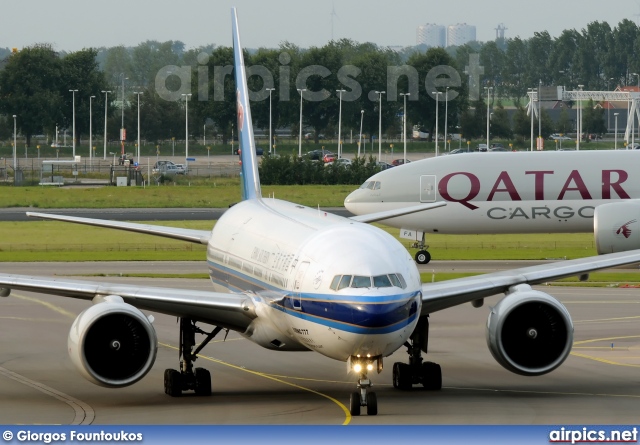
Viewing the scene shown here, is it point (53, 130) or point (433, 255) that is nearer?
point (433, 255)

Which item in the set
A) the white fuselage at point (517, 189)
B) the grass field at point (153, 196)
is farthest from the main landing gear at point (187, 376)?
the grass field at point (153, 196)

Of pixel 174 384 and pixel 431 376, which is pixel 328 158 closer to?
pixel 431 376

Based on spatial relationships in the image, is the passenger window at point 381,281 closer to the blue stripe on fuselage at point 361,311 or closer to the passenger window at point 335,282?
the blue stripe on fuselage at point 361,311

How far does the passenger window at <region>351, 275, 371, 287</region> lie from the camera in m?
22.7

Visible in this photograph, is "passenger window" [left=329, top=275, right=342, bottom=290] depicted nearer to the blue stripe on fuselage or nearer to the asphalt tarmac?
the blue stripe on fuselage

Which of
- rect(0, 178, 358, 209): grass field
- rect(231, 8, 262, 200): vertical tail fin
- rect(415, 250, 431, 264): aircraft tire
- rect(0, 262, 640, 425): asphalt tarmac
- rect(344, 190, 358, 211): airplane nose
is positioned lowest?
rect(0, 178, 358, 209): grass field

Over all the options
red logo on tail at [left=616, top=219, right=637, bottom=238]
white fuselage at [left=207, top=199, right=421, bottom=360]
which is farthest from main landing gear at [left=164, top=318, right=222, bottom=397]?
red logo on tail at [left=616, top=219, right=637, bottom=238]

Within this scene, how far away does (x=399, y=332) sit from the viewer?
22844 millimetres

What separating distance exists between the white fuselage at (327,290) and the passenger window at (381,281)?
49 mm

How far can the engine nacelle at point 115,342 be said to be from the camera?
81.9 feet

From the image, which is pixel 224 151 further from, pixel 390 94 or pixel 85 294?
pixel 85 294

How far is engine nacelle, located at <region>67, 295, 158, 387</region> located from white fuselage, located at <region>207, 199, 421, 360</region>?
99.1 inches

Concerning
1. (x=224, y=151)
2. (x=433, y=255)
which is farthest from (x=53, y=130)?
(x=433, y=255)

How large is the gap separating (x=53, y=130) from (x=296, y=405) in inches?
6635
